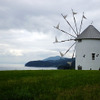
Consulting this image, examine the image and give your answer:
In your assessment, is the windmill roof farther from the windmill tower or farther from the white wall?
the white wall

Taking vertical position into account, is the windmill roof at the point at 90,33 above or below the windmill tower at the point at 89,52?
above

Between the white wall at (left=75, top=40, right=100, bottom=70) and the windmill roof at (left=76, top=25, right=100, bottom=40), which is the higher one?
the windmill roof at (left=76, top=25, right=100, bottom=40)

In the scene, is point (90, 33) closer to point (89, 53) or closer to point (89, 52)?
point (89, 52)

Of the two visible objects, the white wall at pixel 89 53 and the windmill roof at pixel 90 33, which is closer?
the white wall at pixel 89 53

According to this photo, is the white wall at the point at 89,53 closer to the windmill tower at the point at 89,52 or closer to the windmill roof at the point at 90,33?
the windmill tower at the point at 89,52

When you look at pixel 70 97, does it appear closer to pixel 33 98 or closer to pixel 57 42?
pixel 33 98

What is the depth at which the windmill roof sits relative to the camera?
138 ft

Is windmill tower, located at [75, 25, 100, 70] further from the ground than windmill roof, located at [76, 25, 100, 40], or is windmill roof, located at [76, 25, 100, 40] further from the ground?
windmill roof, located at [76, 25, 100, 40]

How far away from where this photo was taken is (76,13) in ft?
162

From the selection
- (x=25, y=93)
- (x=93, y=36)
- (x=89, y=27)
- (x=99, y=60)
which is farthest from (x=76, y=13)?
(x=25, y=93)

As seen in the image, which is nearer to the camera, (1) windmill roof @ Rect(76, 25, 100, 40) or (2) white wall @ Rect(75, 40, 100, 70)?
(2) white wall @ Rect(75, 40, 100, 70)

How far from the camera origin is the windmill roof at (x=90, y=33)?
42088 mm

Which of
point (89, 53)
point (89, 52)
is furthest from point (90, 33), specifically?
point (89, 53)

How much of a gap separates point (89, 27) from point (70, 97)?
1467 inches
